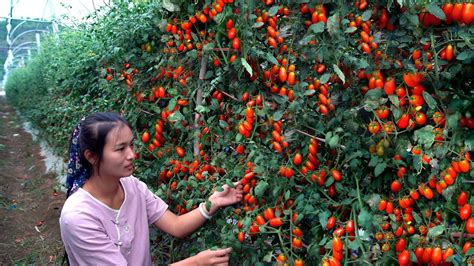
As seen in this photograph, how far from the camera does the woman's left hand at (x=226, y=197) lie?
5.71ft

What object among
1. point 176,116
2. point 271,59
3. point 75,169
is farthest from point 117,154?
point 271,59

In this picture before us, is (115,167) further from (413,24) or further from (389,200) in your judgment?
(413,24)

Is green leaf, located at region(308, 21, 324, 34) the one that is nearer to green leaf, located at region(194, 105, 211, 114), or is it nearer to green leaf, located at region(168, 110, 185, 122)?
green leaf, located at region(194, 105, 211, 114)

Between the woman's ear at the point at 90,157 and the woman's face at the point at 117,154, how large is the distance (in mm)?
33

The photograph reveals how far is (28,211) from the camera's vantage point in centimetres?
473

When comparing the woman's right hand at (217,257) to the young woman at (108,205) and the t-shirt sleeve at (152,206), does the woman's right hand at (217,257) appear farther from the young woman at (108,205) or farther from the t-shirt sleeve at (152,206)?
the t-shirt sleeve at (152,206)

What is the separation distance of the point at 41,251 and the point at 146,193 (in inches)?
87.8

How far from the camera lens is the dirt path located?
3.68 meters

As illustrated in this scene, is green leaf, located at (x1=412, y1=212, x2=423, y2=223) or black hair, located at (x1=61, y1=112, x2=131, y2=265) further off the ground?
black hair, located at (x1=61, y1=112, x2=131, y2=265)

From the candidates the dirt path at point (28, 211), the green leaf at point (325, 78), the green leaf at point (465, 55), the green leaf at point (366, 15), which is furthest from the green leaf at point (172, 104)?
the dirt path at point (28, 211)

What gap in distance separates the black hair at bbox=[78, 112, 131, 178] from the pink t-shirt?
165mm

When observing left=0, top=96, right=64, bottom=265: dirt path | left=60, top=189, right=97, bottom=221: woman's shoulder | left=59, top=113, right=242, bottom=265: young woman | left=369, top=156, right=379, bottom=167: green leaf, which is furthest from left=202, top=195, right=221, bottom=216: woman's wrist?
left=0, top=96, right=64, bottom=265: dirt path

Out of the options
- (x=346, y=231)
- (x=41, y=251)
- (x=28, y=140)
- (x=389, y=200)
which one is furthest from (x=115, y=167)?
(x=28, y=140)

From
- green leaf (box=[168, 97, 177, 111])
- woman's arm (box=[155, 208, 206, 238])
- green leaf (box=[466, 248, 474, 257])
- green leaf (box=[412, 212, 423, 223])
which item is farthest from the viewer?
green leaf (box=[168, 97, 177, 111])
